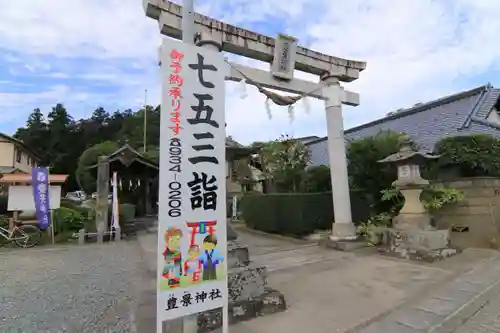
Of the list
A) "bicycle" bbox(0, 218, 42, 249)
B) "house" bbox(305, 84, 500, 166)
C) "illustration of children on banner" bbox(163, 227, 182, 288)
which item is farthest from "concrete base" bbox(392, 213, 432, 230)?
"bicycle" bbox(0, 218, 42, 249)

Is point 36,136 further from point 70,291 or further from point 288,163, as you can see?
point 70,291

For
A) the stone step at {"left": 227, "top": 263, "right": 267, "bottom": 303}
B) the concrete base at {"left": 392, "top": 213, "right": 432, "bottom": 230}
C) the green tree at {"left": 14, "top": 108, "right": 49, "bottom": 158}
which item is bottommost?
the stone step at {"left": 227, "top": 263, "right": 267, "bottom": 303}

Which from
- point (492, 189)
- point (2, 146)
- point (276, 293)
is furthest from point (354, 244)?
point (2, 146)

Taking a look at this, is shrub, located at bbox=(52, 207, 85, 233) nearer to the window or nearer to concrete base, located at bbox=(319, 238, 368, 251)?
concrete base, located at bbox=(319, 238, 368, 251)

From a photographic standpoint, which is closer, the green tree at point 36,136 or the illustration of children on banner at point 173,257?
the illustration of children on banner at point 173,257

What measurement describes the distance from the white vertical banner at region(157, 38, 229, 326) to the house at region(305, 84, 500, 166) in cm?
927

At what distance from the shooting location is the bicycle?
10.2 metres

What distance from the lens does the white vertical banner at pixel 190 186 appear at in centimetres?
248

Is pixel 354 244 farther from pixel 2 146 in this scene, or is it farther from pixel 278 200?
pixel 2 146

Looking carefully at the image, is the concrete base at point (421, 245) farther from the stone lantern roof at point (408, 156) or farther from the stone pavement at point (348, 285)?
the stone lantern roof at point (408, 156)

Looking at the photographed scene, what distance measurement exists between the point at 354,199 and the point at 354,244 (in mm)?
2654

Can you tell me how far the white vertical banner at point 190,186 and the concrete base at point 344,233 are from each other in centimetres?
647

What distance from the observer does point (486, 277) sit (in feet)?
17.5

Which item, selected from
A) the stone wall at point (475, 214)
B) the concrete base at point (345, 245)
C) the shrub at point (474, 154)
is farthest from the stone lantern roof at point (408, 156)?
the concrete base at point (345, 245)
